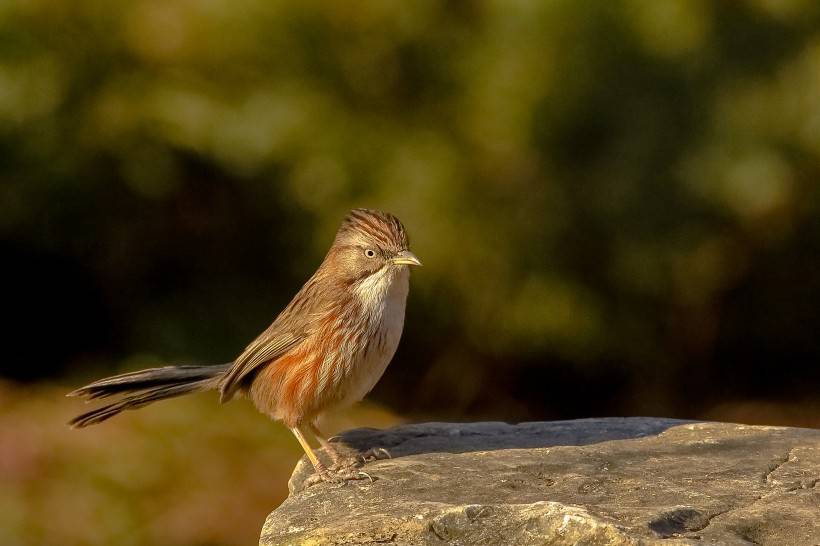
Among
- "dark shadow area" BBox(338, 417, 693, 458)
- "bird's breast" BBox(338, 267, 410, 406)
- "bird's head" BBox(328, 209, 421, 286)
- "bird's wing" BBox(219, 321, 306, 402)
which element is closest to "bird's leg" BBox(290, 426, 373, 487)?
"dark shadow area" BBox(338, 417, 693, 458)

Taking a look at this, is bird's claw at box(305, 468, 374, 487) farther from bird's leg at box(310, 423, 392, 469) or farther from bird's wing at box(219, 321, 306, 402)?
bird's wing at box(219, 321, 306, 402)

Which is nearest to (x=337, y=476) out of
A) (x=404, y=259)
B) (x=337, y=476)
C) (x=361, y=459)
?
(x=337, y=476)

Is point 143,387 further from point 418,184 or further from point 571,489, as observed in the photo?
point 418,184

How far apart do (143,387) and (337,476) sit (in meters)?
1.53

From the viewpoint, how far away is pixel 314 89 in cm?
891

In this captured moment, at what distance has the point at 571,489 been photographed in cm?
474

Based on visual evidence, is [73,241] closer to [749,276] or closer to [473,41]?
[473,41]

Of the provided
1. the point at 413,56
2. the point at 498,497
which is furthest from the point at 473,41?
the point at 498,497

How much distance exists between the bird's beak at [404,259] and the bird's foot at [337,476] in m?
1.06

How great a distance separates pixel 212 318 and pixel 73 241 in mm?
1281

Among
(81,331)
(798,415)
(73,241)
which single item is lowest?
(798,415)

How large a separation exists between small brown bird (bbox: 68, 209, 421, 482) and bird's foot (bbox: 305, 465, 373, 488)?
0.43ft

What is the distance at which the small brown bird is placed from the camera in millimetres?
5750

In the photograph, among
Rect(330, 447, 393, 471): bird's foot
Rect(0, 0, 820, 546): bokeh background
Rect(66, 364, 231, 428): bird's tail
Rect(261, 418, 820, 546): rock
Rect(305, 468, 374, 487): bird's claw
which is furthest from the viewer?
Rect(0, 0, 820, 546): bokeh background
